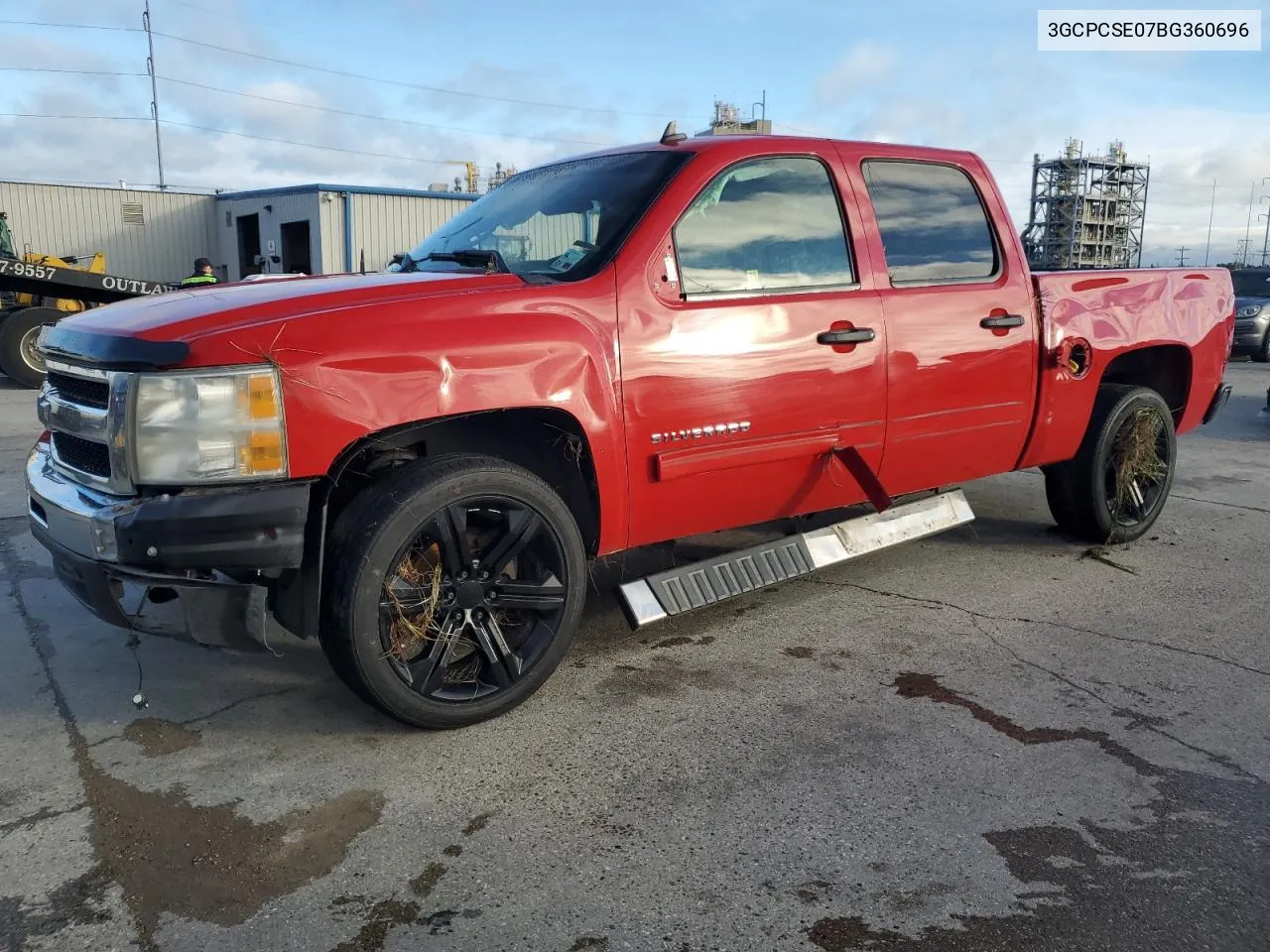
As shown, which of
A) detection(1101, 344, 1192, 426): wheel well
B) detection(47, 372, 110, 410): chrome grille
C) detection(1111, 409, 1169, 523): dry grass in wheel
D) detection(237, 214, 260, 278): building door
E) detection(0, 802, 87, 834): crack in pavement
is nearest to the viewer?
detection(0, 802, 87, 834): crack in pavement

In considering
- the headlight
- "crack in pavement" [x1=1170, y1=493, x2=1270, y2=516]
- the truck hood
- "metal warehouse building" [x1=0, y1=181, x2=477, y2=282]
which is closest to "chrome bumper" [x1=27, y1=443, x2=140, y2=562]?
the headlight

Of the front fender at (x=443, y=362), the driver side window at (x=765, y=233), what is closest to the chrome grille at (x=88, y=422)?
the front fender at (x=443, y=362)

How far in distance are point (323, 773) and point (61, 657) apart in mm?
1534

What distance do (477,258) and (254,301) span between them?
3.12ft

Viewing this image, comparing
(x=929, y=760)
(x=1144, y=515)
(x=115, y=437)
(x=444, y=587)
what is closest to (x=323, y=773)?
(x=444, y=587)

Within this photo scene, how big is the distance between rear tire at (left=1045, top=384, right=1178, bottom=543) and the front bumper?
160 inches

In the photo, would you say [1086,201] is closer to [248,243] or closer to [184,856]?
[248,243]

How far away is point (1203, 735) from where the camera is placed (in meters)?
3.23

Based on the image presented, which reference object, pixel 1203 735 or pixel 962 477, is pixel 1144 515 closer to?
pixel 962 477

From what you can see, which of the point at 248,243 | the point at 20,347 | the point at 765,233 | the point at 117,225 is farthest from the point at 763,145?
the point at 117,225

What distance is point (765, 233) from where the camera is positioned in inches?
150

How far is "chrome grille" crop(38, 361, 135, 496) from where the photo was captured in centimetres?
279

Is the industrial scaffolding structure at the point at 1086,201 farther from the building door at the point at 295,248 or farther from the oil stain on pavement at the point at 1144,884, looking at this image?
the oil stain on pavement at the point at 1144,884

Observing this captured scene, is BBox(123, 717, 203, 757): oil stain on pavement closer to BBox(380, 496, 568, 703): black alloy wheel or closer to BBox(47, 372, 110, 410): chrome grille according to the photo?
BBox(380, 496, 568, 703): black alloy wheel
